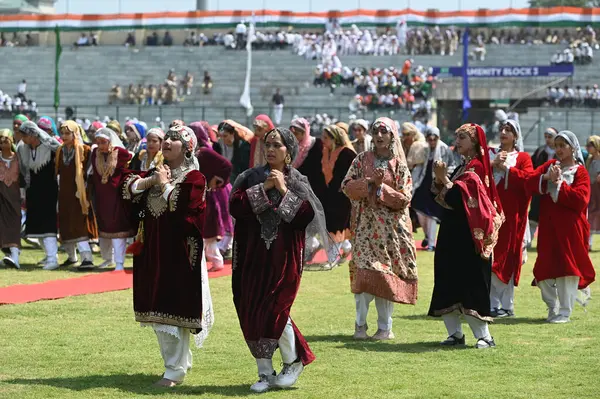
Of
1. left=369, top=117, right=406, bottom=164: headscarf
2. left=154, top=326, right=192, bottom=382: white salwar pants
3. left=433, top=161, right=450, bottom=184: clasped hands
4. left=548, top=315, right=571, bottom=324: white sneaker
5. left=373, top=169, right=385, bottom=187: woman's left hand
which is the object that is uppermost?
left=369, top=117, right=406, bottom=164: headscarf

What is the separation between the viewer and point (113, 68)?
182 feet

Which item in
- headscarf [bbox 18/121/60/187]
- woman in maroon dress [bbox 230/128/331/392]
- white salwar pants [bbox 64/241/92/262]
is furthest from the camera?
white salwar pants [bbox 64/241/92/262]

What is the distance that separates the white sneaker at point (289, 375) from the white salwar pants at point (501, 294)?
3.69m

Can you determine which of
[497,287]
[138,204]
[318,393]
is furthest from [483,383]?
[497,287]

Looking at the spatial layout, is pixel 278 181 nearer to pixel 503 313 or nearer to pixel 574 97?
pixel 503 313

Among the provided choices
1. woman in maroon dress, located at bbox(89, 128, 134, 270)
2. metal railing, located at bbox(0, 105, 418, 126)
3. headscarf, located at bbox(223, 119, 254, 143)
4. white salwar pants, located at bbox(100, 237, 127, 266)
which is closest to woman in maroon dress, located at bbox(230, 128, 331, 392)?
woman in maroon dress, located at bbox(89, 128, 134, 270)

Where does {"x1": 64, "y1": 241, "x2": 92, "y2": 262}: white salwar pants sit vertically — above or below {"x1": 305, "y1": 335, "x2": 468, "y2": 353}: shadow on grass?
below

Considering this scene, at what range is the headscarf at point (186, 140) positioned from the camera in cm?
763

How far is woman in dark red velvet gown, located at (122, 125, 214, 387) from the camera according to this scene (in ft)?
24.7

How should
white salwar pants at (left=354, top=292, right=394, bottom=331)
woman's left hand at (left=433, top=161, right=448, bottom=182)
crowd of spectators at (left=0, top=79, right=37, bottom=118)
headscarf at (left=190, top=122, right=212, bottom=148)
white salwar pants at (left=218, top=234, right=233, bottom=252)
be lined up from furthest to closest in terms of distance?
crowd of spectators at (left=0, top=79, right=37, bottom=118)
white salwar pants at (left=218, top=234, right=233, bottom=252)
headscarf at (left=190, top=122, right=212, bottom=148)
white salwar pants at (left=354, top=292, right=394, bottom=331)
woman's left hand at (left=433, top=161, right=448, bottom=182)

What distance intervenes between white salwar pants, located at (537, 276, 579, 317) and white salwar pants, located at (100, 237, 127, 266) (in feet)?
17.2

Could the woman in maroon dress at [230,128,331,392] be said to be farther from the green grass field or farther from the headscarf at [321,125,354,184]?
the headscarf at [321,125,354,184]

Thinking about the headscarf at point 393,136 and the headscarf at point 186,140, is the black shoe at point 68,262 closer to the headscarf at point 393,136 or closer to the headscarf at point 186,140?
the headscarf at point 393,136

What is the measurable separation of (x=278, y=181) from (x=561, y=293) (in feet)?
14.0
